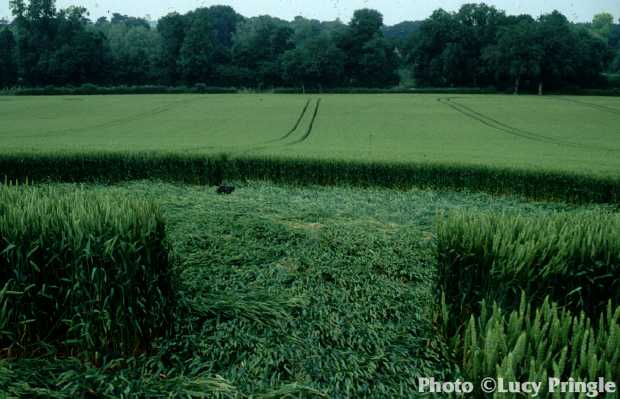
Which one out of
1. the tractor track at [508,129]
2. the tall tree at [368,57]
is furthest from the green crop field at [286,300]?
the tall tree at [368,57]

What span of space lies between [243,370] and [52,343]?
64.8 inches

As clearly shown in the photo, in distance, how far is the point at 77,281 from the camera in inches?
144

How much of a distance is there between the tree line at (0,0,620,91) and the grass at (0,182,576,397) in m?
56.5

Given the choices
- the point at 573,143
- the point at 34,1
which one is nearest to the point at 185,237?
the point at 573,143

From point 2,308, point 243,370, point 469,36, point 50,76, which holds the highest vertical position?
point 469,36

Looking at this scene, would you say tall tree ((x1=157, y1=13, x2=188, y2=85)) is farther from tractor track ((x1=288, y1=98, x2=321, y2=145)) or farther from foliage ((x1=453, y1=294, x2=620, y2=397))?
foliage ((x1=453, y1=294, x2=620, y2=397))

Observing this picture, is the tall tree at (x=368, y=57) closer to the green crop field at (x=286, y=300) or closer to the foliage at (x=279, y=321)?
the green crop field at (x=286, y=300)

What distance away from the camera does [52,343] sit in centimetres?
388

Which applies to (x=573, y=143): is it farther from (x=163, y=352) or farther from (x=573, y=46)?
(x=573, y=46)

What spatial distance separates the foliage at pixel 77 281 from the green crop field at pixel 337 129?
9.56 metres

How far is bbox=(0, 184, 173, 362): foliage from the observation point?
144 inches

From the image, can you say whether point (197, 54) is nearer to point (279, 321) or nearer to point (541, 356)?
point (279, 321)

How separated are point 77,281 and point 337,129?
22701 mm

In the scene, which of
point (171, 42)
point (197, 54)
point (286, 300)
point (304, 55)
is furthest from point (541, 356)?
point (171, 42)
